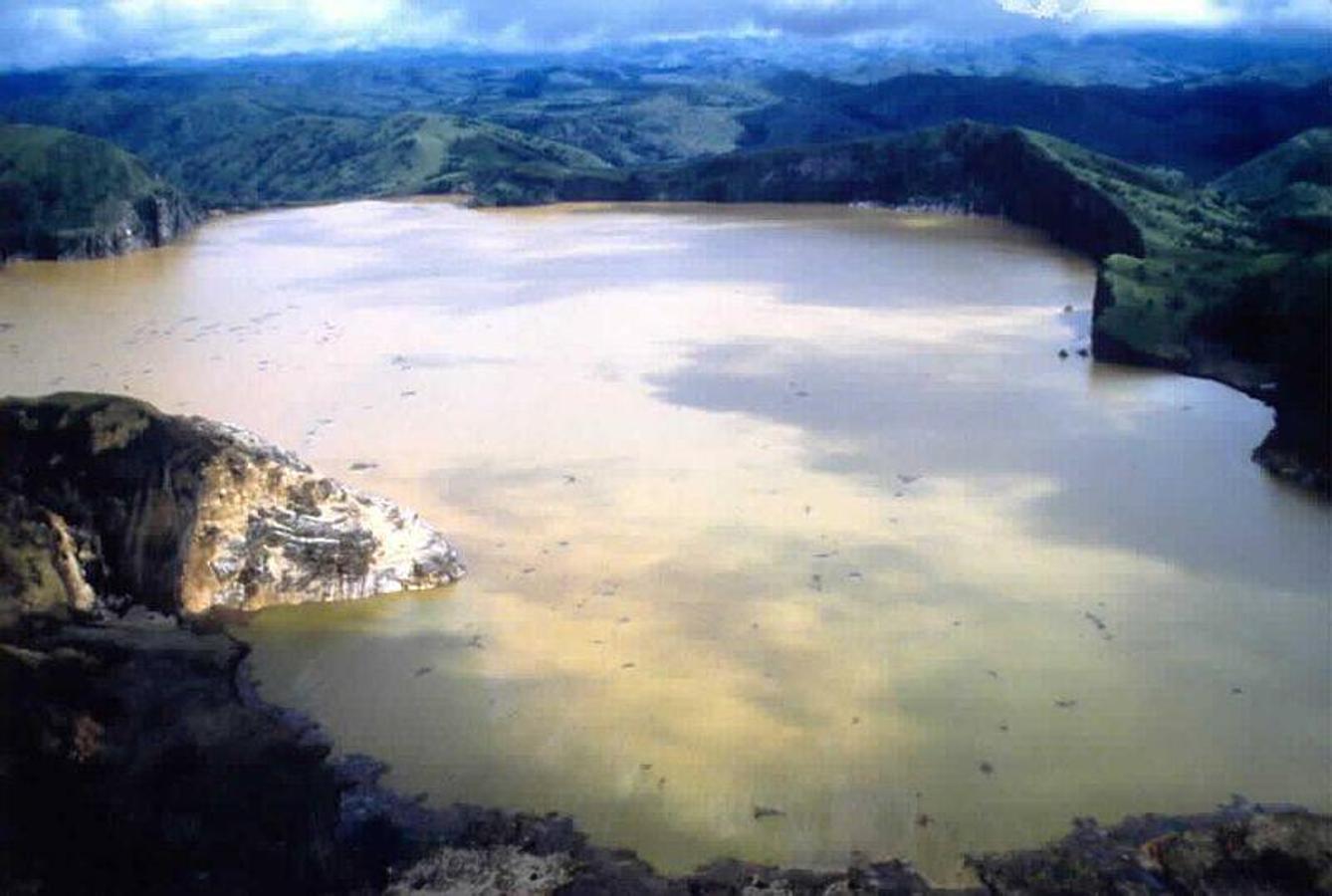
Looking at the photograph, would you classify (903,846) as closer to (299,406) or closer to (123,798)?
(123,798)

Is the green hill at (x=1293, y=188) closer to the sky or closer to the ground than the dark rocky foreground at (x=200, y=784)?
closer to the sky

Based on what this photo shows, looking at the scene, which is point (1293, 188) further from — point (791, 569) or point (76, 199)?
point (76, 199)

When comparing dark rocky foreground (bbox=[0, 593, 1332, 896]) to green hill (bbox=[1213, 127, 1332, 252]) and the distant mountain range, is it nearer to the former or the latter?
the distant mountain range

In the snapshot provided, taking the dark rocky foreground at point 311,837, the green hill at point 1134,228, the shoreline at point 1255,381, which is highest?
the green hill at point 1134,228

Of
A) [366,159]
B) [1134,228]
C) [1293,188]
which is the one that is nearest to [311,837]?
[1134,228]

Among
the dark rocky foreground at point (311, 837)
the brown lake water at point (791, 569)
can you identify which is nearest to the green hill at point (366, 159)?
the brown lake water at point (791, 569)

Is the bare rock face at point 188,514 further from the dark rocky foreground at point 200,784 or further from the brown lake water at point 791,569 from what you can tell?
the brown lake water at point 791,569
